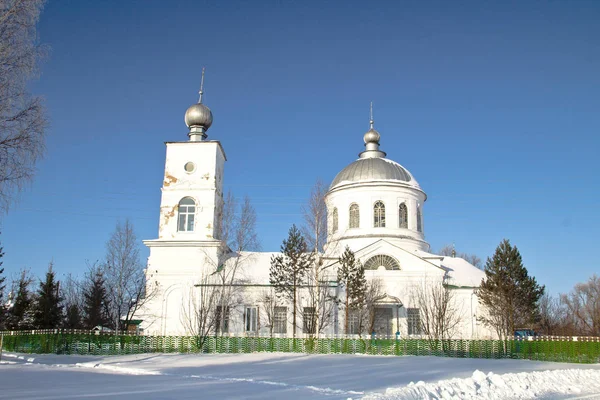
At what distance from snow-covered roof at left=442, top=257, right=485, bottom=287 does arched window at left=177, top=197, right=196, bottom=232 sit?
14427 mm

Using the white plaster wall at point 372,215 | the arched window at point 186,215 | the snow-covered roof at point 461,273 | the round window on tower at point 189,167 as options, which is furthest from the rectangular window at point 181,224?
the snow-covered roof at point 461,273

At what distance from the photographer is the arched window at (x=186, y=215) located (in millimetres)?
29047

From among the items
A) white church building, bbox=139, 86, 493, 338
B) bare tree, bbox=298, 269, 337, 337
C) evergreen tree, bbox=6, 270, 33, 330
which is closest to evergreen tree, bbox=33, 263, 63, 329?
evergreen tree, bbox=6, 270, 33, 330

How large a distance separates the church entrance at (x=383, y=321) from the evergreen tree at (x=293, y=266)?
14.8ft

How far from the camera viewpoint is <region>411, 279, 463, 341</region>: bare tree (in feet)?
85.1

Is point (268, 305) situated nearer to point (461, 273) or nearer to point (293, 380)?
point (461, 273)

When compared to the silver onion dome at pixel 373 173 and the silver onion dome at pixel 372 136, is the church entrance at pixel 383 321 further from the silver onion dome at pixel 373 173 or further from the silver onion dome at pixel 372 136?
the silver onion dome at pixel 372 136

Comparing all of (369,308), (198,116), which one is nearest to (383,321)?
(369,308)

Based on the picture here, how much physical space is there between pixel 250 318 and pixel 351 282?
5880 mm

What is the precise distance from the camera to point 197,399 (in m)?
9.34

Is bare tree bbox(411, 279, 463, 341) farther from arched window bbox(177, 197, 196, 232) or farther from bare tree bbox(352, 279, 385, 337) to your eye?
arched window bbox(177, 197, 196, 232)

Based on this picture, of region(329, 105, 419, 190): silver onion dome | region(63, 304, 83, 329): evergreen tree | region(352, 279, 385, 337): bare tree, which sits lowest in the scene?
region(63, 304, 83, 329): evergreen tree

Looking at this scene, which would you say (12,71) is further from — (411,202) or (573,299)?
(573,299)

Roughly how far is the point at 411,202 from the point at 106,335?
18.7m
